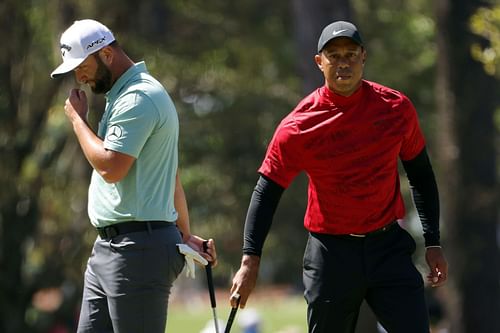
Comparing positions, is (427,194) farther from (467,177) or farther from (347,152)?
(467,177)

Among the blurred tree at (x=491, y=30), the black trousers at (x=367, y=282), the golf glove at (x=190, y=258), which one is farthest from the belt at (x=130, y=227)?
the blurred tree at (x=491, y=30)

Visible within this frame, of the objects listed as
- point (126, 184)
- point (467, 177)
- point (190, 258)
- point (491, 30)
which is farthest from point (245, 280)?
point (467, 177)

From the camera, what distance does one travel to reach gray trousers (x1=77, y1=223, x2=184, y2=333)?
6.09m

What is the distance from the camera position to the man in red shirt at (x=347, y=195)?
20.6 feet

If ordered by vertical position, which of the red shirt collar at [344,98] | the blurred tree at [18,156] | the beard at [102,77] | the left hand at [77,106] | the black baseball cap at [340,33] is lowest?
the blurred tree at [18,156]

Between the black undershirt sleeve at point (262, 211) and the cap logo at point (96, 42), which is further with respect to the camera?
the black undershirt sleeve at point (262, 211)

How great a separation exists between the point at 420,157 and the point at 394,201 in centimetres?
26

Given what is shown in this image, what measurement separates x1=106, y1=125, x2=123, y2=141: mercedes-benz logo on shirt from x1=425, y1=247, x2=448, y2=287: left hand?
169 cm

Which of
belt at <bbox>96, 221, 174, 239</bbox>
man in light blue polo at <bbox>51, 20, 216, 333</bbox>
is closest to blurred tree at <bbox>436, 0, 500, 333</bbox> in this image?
man in light blue polo at <bbox>51, 20, 216, 333</bbox>

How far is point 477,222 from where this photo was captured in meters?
15.7

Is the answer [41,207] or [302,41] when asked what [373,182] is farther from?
[41,207]

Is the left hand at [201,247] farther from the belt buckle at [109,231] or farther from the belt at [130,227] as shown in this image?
the belt buckle at [109,231]

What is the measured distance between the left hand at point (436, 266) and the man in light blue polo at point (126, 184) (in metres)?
1.25

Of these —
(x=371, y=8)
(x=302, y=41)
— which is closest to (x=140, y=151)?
(x=302, y=41)
